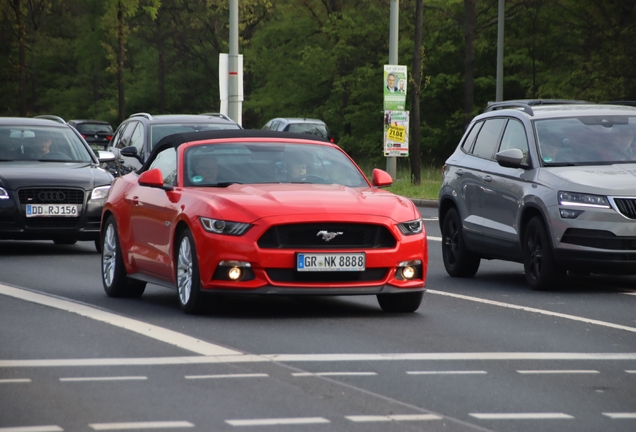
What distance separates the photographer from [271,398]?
7.22m

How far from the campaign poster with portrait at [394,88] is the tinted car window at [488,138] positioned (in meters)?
19.3

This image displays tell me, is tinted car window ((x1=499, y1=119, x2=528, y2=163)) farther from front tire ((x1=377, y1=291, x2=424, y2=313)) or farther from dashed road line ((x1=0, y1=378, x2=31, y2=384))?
dashed road line ((x1=0, y1=378, x2=31, y2=384))

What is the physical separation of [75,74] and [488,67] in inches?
2002

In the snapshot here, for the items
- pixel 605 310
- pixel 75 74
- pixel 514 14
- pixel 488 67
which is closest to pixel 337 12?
pixel 488 67

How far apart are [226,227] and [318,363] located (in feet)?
7.78

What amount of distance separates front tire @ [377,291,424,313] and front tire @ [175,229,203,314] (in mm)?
1531

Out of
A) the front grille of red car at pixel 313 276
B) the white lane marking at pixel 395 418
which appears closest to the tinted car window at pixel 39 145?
the front grille of red car at pixel 313 276

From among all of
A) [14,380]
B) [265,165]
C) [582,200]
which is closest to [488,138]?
[582,200]

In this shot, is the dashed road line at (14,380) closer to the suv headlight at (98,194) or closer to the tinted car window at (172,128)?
the suv headlight at (98,194)

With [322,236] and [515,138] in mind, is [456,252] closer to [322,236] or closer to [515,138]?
[515,138]

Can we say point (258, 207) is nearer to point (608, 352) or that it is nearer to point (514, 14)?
point (608, 352)

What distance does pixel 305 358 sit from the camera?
871 cm

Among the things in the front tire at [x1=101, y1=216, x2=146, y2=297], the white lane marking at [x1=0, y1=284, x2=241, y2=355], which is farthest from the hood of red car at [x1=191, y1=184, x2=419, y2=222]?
the front tire at [x1=101, y1=216, x2=146, y2=297]

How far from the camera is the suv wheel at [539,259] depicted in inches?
524
